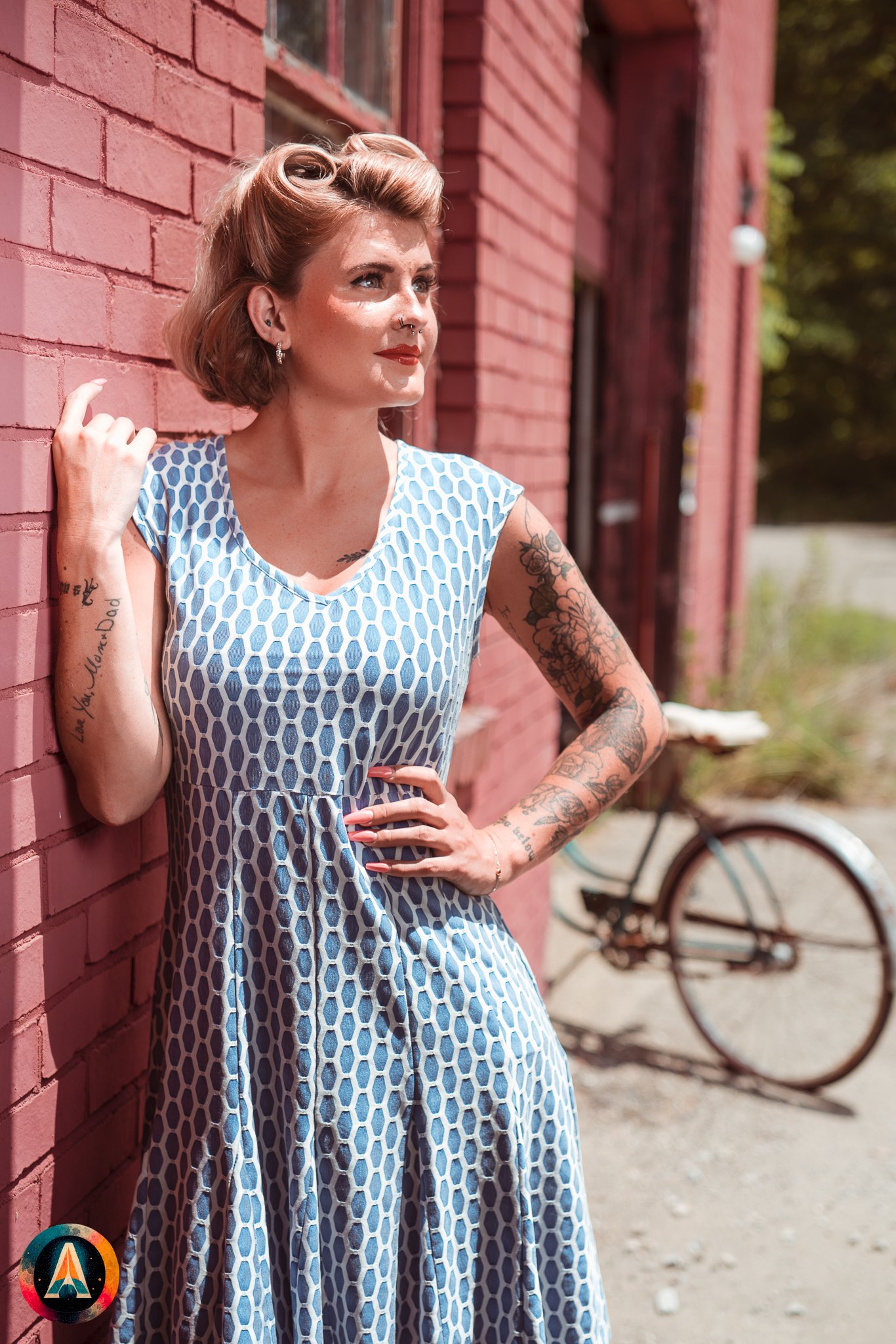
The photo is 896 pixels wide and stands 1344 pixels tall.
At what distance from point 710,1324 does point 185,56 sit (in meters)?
2.75

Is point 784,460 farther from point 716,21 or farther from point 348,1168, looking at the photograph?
point 348,1168

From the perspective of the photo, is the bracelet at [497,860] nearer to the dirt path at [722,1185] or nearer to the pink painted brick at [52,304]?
the pink painted brick at [52,304]

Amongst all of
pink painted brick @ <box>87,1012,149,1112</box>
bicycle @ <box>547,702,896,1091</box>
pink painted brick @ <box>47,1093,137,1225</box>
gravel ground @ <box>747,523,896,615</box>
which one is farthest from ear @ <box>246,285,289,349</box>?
gravel ground @ <box>747,523,896,615</box>

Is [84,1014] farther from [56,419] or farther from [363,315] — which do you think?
[363,315]

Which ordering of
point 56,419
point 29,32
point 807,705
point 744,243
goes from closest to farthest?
point 29,32 → point 56,419 → point 807,705 → point 744,243

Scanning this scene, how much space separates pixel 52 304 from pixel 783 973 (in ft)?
10.3

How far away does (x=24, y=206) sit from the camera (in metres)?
1.60

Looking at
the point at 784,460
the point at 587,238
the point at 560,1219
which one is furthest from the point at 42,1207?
the point at 784,460

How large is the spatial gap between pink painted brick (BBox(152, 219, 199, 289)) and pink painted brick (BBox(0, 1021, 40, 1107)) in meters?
1.11

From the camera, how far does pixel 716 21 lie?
22.2ft

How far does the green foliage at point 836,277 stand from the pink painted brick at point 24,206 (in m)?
24.6

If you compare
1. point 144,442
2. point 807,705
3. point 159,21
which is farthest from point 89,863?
point 807,705

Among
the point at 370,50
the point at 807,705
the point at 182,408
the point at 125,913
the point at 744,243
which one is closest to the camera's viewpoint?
the point at 125,913

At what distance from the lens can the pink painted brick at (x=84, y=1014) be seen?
5.81ft
